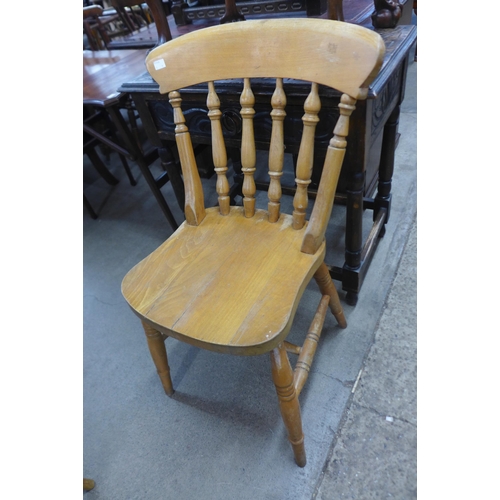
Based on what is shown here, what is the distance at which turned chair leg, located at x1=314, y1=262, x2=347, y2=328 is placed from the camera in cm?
108

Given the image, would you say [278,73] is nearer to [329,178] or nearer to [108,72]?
[329,178]

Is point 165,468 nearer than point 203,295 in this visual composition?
No

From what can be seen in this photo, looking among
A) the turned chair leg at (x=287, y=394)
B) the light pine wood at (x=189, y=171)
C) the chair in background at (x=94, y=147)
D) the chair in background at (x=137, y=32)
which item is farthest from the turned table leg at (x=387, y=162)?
the chair in background at (x=137, y=32)

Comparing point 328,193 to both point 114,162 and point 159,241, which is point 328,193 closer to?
point 159,241

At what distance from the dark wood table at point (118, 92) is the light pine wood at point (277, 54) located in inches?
23.5

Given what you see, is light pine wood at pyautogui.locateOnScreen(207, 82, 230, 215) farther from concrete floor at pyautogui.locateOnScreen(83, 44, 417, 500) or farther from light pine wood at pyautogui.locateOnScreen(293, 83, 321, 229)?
concrete floor at pyautogui.locateOnScreen(83, 44, 417, 500)

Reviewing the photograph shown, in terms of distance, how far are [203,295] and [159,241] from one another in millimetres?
1109

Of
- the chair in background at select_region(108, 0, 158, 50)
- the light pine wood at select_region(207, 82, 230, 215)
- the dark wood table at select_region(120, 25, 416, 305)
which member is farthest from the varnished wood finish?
the light pine wood at select_region(207, 82, 230, 215)

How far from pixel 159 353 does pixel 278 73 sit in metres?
0.84

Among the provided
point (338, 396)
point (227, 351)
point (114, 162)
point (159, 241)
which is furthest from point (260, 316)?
point (114, 162)

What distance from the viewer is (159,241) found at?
6.17 feet

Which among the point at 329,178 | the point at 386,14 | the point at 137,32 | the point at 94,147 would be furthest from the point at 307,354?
the point at 137,32

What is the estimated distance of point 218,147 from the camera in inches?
39.2

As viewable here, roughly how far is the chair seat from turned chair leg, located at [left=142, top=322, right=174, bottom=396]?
0.17m
